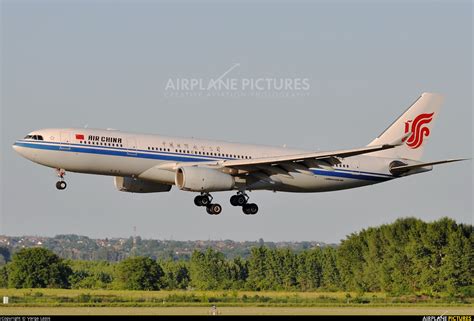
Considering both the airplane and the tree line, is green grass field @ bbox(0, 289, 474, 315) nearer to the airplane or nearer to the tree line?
the tree line

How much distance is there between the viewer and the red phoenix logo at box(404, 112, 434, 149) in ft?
265

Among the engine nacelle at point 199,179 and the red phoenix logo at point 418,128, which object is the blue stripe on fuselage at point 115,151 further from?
the red phoenix logo at point 418,128

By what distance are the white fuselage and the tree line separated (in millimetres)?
7651

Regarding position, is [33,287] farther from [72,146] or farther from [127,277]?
[72,146]

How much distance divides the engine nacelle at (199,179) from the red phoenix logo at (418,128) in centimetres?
1706

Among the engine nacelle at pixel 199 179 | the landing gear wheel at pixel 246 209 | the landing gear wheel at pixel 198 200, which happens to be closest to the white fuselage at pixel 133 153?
the engine nacelle at pixel 199 179

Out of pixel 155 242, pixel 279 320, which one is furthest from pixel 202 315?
pixel 155 242

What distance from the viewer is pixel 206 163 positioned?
70.4 m

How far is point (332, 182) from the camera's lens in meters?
75.6

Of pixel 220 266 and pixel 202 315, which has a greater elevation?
pixel 220 266

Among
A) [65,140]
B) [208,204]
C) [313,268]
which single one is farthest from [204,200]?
[313,268]

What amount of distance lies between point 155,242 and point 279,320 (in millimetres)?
102996

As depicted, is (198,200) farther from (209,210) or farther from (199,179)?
(199,179)

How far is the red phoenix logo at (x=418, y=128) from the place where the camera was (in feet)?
265
